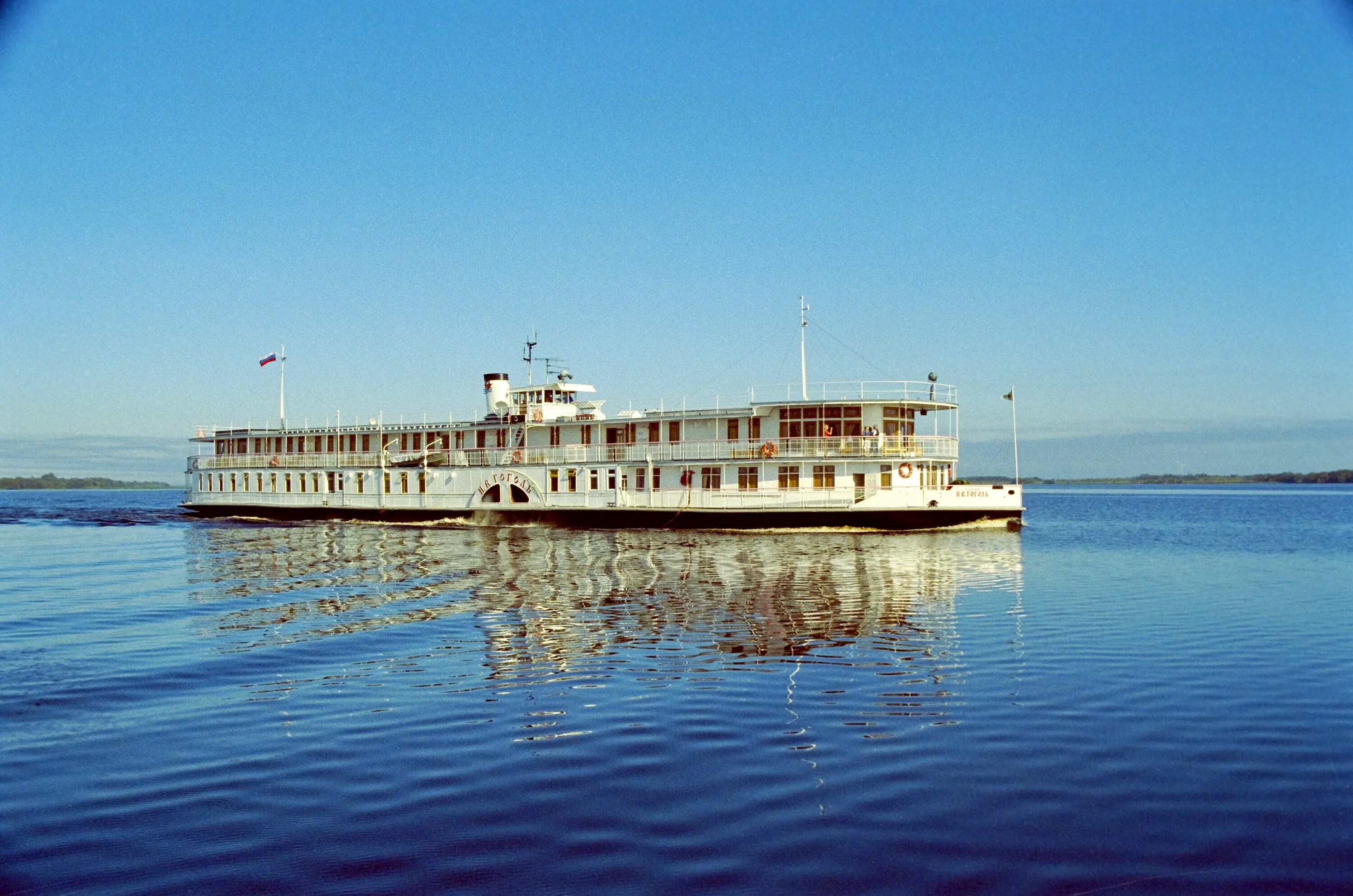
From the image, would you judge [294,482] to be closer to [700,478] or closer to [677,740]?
[700,478]

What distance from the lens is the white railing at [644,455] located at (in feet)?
155

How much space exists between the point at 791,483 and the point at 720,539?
6.61 metres

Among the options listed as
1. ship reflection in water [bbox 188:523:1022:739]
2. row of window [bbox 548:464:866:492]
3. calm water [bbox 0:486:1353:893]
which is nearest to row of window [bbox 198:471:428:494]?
row of window [bbox 548:464:866:492]

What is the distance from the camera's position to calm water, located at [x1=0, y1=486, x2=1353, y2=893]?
7.70 m

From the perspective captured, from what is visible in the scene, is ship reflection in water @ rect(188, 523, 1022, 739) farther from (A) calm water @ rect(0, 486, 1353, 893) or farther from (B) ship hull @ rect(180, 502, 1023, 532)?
Result: (B) ship hull @ rect(180, 502, 1023, 532)

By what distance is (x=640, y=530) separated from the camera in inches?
1982

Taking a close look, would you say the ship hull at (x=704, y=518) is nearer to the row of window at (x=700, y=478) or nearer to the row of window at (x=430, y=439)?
the row of window at (x=700, y=478)

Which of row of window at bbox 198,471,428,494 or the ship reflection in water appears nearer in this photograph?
the ship reflection in water

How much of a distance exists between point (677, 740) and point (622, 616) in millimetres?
9593

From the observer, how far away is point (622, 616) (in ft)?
66.9

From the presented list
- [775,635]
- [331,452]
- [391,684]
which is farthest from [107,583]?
[331,452]

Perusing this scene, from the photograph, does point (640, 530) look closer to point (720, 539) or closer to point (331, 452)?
point (720, 539)

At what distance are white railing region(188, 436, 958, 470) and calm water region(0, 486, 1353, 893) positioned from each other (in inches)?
875

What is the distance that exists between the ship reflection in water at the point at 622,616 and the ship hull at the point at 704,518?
567 cm
